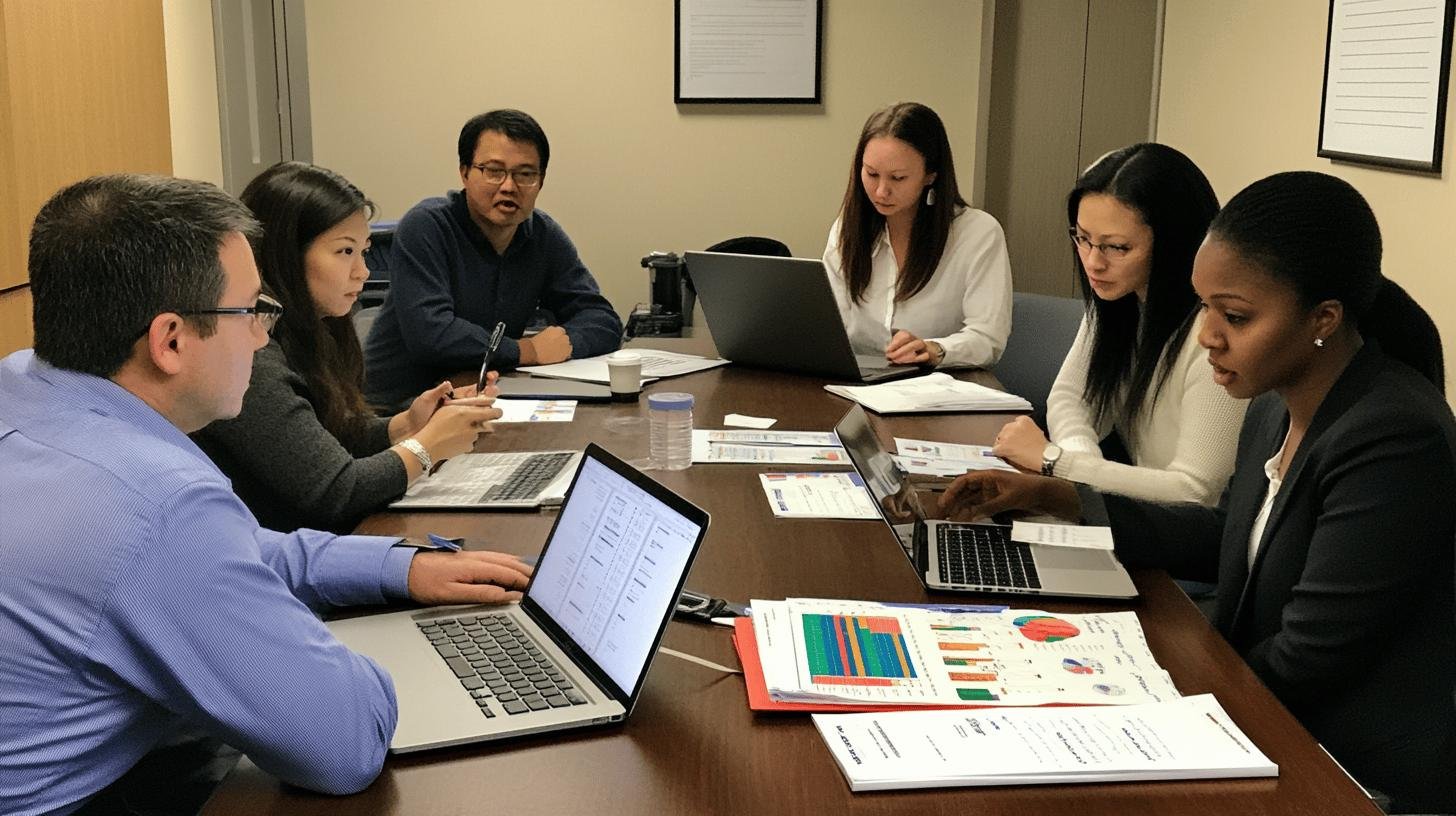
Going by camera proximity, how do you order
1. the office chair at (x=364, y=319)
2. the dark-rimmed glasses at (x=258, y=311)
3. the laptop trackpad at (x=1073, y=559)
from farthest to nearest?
the office chair at (x=364, y=319) < the laptop trackpad at (x=1073, y=559) < the dark-rimmed glasses at (x=258, y=311)

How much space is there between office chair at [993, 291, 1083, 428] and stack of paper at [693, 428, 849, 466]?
96 centimetres

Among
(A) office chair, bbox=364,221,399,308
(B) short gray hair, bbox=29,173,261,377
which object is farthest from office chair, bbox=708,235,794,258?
(B) short gray hair, bbox=29,173,261,377

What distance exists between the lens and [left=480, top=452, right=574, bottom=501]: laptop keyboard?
6.70 feet

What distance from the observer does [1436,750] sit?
1.46 m

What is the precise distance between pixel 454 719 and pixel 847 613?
49 cm

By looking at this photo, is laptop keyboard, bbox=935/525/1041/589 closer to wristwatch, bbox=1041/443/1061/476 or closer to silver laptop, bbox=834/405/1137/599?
silver laptop, bbox=834/405/1137/599

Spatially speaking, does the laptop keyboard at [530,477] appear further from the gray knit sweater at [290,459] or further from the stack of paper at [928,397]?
the stack of paper at [928,397]

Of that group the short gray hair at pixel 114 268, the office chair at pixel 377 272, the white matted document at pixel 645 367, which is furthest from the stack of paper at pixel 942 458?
the office chair at pixel 377 272

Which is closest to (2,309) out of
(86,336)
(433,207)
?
(433,207)

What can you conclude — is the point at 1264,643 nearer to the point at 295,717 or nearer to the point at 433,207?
the point at 295,717

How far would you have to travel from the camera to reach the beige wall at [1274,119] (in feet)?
9.71

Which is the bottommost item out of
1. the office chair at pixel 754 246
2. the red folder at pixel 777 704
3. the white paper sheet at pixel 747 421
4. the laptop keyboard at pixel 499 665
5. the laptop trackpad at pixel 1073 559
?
the white paper sheet at pixel 747 421

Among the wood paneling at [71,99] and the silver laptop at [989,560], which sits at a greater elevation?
the wood paneling at [71,99]

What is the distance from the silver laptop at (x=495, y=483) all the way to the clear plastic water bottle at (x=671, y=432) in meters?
0.14
